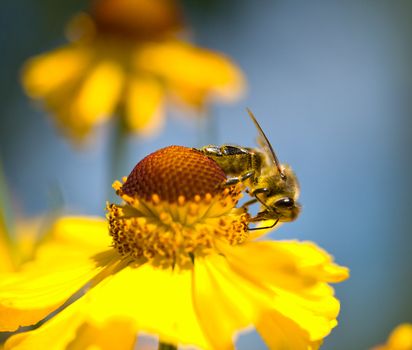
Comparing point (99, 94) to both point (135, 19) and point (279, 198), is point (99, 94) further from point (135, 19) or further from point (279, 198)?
point (279, 198)

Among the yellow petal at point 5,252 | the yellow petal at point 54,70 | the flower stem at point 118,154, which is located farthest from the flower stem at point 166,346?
the yellow petal at point 54,70

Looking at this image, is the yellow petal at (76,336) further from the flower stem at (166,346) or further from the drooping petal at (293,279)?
the drooping petal at (293,279)

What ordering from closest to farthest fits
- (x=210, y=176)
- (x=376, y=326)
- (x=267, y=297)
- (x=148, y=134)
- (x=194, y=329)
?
1. (x=194, y=329)
2. (x=267, y=297)
3. (x=210, y=176)
4. (x=148, y=134)
5. (x=376, y=326)

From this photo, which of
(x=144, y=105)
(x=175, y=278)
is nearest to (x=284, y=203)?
(x=175, y=278)

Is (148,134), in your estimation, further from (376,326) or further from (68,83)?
(376,326)

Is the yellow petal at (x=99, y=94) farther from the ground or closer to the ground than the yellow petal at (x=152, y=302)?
closer to the ground

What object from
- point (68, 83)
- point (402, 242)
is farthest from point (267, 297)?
point (402, 242)

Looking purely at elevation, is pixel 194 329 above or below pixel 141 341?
above
